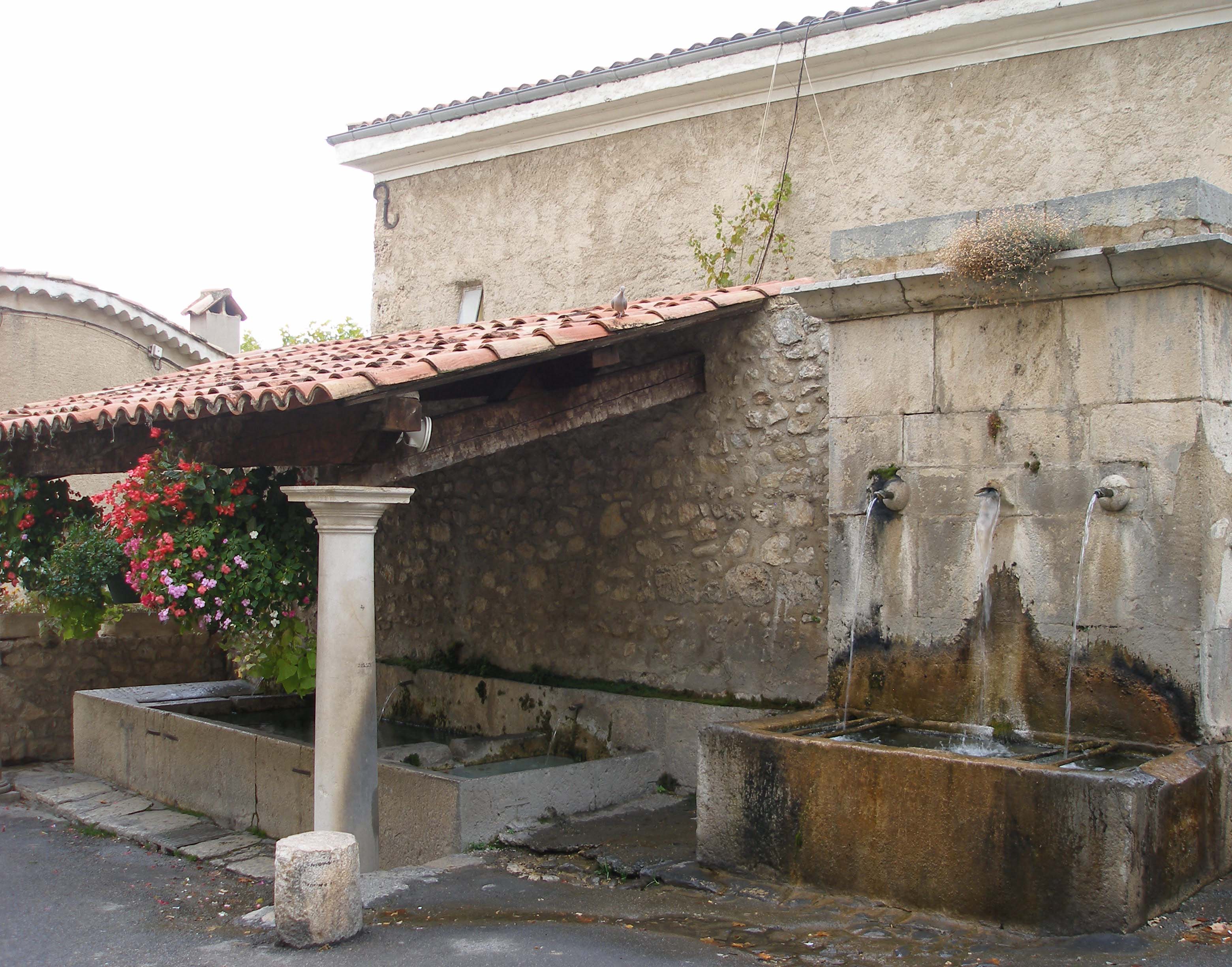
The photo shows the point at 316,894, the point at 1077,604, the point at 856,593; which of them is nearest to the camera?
the point at 316,894

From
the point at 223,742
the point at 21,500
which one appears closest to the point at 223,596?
the point at 223,742

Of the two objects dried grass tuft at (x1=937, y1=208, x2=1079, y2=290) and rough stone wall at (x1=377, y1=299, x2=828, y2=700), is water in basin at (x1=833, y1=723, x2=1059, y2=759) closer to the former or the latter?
rough stone wall at (x1=377, y1=299, x2=828, y2=700)

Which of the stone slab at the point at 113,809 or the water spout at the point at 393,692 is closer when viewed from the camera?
the stone slab at the point at 113,809

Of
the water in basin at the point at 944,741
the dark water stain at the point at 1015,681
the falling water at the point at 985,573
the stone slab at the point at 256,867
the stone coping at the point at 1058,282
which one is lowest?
the stone slab at the point at 256,867

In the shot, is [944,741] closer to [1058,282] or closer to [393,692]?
[1058,282]

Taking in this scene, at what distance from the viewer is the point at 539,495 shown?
7.47 metres

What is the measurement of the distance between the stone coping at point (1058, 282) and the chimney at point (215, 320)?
1436 cm

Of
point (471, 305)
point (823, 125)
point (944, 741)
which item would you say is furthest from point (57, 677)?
point (944, 741)

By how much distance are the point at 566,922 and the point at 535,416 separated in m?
2.46

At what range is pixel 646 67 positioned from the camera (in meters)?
7.55

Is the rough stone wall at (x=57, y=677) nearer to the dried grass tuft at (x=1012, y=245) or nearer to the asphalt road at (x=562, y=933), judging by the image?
the asphalt road at (x=562, y=933)

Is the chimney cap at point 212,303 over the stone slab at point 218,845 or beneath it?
over

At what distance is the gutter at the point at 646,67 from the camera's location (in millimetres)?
6598

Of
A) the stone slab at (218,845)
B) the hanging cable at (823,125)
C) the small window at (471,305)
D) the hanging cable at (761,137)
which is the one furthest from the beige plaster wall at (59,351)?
the hanging cable at (823,125)
